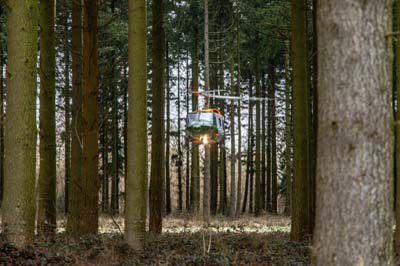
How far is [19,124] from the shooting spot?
789cm

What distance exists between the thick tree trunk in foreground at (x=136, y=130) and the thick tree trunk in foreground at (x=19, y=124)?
2110 mm

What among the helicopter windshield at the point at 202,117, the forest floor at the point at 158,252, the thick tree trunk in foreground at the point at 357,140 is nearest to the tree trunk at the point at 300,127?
the forest floor at the point at 158,252

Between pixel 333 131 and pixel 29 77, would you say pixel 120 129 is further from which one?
pixel 333 131

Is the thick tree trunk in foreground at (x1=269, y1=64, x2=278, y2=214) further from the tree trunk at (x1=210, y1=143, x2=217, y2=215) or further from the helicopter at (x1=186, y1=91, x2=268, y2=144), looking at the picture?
the helicopter at (x1=186, y1=91, x2=268, y2=144)

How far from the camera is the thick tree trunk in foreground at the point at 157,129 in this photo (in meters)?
13.0

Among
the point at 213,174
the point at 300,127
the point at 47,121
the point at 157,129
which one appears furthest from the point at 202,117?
the point at 213,174

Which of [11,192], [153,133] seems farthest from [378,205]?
[153,133]

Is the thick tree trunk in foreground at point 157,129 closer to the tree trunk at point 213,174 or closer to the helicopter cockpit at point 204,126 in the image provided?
the helicopter cockpit at point 204,126

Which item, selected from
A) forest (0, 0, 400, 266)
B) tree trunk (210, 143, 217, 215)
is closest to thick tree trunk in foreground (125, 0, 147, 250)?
forest (0, 0, 400, 266)

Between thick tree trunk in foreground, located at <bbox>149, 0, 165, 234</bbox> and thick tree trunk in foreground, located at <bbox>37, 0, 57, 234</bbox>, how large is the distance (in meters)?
2.34

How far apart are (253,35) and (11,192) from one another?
21.1m

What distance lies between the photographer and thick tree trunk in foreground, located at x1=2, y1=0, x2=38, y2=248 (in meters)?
7.91

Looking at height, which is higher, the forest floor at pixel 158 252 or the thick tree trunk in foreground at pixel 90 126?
the thick tree trunk in foreground at pixel 90 126

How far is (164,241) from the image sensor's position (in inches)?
469
